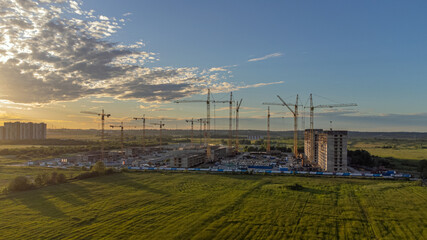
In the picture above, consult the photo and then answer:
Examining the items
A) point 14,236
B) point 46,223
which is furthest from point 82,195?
point 14,236

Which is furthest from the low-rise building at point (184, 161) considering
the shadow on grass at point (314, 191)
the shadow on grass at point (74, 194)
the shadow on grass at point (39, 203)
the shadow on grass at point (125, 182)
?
the shadow on grass at point (314, 191)

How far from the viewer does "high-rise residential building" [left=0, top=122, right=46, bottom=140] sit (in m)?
115

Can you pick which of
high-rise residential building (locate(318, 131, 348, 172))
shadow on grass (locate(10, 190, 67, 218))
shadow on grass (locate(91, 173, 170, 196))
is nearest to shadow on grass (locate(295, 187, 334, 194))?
shadow on grass (locate(91, 173, 170, 196))

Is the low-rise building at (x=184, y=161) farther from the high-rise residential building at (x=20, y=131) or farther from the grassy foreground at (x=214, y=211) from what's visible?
the high-rise residential building at (x=20, y=131)

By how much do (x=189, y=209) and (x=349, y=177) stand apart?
2699 cm

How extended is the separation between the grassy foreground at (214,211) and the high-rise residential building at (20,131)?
10507 cm

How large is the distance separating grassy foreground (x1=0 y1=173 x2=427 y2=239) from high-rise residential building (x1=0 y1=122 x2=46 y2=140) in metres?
105

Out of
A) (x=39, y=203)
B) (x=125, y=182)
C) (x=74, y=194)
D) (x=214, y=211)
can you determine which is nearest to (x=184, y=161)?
(x=125, y=182)

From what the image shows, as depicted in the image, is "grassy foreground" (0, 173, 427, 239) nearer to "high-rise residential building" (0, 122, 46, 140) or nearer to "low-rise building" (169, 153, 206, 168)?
"low-rise building" (169, 153, 206, 168)

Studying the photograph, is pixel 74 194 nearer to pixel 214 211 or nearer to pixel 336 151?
pixel 214 211

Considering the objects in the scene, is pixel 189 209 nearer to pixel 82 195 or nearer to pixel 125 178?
pixel 82 195

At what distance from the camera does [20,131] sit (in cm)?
11700

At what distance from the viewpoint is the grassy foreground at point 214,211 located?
59.1 feet

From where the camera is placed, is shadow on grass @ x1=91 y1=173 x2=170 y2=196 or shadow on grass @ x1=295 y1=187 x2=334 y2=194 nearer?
shadow on grass @ x1=295 y1=187 x2=334 y2=194
